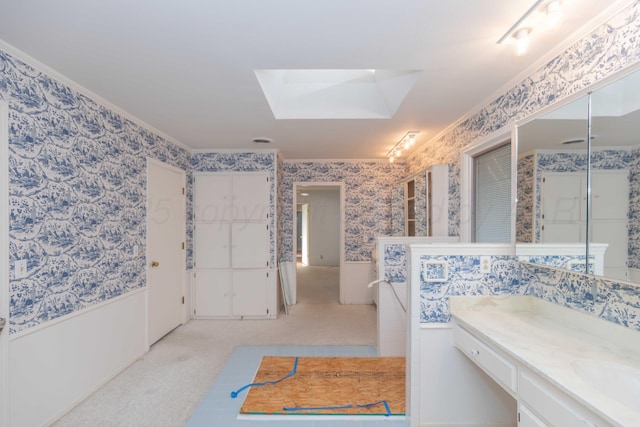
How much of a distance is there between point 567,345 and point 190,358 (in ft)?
10.4

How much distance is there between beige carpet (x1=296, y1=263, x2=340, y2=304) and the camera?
5.23m

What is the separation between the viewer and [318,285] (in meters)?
6.45

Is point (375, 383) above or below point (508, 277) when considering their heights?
below

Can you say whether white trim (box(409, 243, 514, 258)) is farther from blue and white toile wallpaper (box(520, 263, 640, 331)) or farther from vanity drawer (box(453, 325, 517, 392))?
vanity drawer (box(453, 325, 517, 392))

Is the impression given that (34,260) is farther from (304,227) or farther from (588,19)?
(304,227)

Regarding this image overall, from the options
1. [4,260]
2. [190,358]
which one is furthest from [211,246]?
[4,260]

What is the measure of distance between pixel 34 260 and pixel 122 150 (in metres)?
1.29

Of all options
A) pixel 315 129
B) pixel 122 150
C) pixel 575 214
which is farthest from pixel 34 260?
pixel 575 214

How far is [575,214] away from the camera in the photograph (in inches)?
60.4

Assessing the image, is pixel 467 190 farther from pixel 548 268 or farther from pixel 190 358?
pixel 190 358

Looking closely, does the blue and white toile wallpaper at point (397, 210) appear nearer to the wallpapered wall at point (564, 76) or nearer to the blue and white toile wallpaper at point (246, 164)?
the wallpapered wall at point (564, 76)

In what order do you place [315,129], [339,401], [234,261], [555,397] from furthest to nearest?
[234,261], [315,129], [339,401], [555,397]

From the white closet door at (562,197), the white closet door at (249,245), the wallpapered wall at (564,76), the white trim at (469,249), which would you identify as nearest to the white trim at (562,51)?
the wallpapered wall at (564,76)

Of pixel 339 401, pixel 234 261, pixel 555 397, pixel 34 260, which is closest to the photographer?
pixel 555 397
